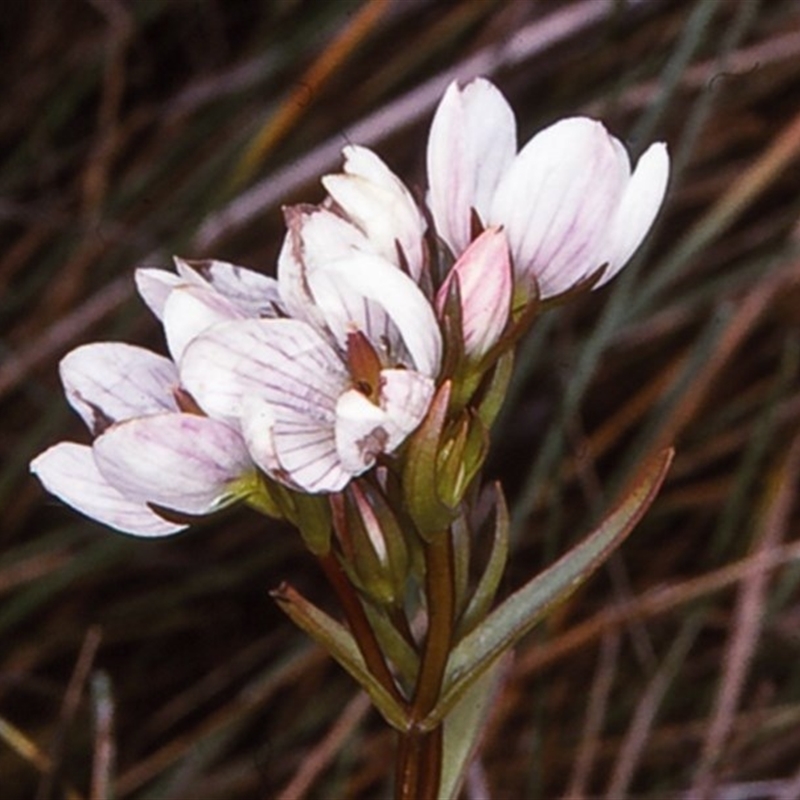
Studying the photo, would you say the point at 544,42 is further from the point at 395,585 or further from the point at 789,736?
the point at 395,585

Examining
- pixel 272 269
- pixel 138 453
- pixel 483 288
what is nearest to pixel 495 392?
pixel 483 288

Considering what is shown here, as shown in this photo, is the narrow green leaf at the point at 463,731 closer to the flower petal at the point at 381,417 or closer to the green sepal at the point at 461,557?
the green sepal at the point at 461,557

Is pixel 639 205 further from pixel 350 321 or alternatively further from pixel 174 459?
pixel 174 459

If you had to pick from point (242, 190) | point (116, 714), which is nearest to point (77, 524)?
point (116, 714)

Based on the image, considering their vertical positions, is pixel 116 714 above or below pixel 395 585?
above

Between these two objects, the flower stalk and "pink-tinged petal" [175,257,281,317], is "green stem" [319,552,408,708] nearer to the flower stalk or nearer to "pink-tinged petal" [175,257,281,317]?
the flower stalk

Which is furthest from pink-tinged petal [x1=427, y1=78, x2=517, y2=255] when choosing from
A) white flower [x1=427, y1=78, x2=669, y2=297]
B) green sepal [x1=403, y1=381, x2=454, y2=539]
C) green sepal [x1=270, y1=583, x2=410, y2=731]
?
green sepal [x1=270, y1=583, x2=410, y2=731]
